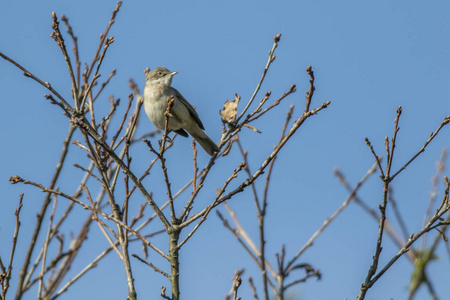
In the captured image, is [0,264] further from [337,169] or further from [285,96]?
[337,169]

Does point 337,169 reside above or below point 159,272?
above

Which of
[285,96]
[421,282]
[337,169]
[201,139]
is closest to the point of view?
[421,282]

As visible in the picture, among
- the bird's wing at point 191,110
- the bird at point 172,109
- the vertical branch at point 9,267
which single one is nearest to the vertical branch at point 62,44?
the vertical branch at point 9,267

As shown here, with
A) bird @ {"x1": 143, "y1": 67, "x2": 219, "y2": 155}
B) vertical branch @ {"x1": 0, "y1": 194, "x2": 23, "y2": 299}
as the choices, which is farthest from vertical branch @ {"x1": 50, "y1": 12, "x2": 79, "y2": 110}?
bird @ {"x1": 143, "y1": 67, "x2": 219, "y2": 155}

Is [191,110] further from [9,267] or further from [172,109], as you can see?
[9,267]

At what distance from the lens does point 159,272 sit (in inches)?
156

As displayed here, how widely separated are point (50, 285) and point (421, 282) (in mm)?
3602

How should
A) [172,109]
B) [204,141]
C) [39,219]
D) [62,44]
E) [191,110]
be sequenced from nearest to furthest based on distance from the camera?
1. [62,44]
2. [39,219]
3. [172,109]
4. [191,110]
5. [204,141]

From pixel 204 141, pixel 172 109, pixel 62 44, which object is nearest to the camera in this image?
pixel 62 44

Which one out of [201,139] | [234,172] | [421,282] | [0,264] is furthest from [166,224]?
[201,139]

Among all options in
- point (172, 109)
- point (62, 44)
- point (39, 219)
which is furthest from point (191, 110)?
point (62, 44)

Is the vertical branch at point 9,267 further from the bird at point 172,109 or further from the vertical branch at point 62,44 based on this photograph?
the bird at point 172,109

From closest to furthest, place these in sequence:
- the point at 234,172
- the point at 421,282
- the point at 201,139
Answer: the point at 421,282 < the point at 234,172 < the point at 201,139

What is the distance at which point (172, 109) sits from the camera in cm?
672
